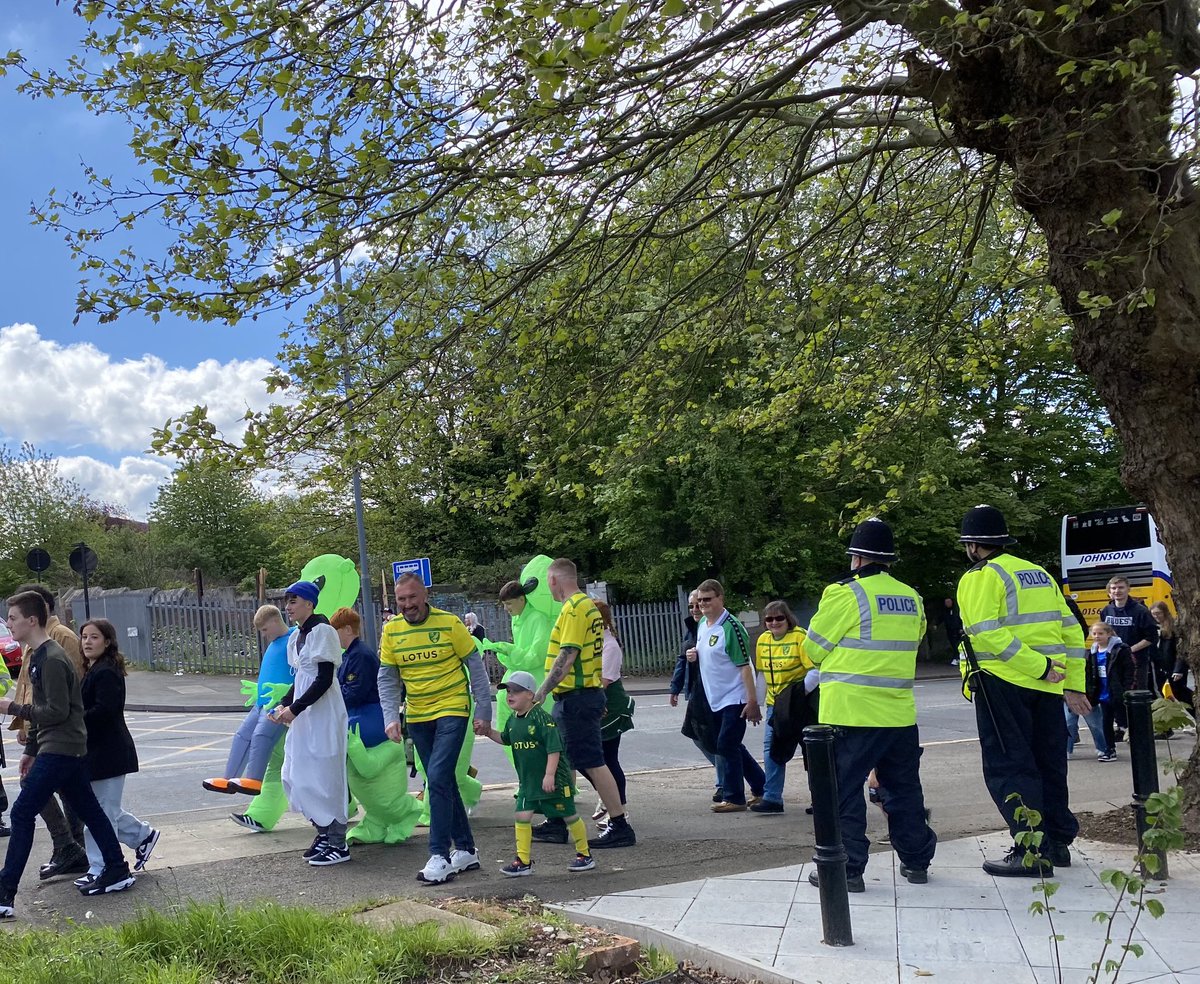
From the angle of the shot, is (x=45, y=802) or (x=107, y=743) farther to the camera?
(x=107, y=743)

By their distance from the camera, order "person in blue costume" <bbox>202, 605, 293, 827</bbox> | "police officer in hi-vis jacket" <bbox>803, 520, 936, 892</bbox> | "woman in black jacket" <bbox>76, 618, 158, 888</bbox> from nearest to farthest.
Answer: "police officer in hi-vis jacket" <bbox>803, 520, 936, 892</bbox> → "woman in black jacket" <bbox>76, 618, 158, 888</bbox> → "person in blue costume" <bbox>202, 605, 293, 827</bbox>

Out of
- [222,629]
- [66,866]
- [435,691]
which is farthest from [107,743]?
[222,629]

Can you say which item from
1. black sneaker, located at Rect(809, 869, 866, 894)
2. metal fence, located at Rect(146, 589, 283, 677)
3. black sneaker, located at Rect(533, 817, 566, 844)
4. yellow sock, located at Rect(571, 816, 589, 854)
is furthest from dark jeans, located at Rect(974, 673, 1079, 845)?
metal fence, located at Rect(146, 589, 283, 677)

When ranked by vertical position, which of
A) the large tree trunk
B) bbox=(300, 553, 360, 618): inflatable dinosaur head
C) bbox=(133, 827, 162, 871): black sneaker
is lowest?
bbox=(133, 827, 162, 871): black sneaker

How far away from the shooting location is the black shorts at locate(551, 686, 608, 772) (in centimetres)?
718

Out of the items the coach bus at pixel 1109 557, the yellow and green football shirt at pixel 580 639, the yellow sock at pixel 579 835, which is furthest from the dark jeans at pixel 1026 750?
the coach bus at pixel 1109 557

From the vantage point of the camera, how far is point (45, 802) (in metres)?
6.46

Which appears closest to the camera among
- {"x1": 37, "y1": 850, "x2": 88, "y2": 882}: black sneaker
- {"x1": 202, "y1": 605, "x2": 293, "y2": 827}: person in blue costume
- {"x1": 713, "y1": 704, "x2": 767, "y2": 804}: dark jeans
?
{"x1": 37, "y1": 850, "x2": 88, "y2": 882}: black sneaker

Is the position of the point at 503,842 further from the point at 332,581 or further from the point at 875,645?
the point at 875,645

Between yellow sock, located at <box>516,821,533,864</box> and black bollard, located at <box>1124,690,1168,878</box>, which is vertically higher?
black bollard, located at <box>1124,690,1168,878</box>

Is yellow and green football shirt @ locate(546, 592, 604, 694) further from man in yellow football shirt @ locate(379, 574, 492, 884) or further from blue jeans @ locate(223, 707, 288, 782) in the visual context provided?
blue jeans @ locate(223, 707, 288, 782)

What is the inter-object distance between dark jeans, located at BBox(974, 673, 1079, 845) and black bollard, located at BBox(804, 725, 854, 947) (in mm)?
1458

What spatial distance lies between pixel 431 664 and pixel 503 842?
1689 mm

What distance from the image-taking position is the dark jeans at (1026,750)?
596 cm
